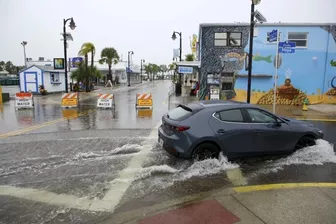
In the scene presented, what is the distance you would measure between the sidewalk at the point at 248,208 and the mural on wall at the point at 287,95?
14.3m

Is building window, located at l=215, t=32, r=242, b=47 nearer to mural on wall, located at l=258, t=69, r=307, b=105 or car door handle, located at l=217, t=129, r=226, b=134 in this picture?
mural on wall, located at l=258, t=69, r=307, b=105

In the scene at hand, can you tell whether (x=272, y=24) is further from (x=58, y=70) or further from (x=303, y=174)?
(x=58, y=70)

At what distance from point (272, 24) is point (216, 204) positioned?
1664cm

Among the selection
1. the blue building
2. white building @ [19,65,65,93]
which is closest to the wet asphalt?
the blue building

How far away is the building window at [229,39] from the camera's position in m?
18.3

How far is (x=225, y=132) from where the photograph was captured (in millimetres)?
5961

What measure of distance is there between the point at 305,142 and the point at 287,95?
12.6 m

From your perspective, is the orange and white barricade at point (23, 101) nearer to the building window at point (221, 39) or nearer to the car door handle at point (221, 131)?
the building window at point (221, 39)

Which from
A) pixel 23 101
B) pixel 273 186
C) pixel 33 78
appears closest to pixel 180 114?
pixel 273 186

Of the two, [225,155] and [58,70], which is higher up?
[58,70]

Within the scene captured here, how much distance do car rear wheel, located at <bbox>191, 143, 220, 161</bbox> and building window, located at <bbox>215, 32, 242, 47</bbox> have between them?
13.8 metres

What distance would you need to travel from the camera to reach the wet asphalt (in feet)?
14.2

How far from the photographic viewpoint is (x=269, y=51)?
18156 mm

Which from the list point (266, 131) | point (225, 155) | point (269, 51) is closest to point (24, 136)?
point (225, 155)
